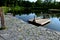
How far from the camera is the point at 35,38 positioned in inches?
411

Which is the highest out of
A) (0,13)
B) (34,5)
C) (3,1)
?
(0,13)

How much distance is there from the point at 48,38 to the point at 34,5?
82.4m

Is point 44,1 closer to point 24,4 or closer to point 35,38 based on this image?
point 24,4

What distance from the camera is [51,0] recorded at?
321 ft

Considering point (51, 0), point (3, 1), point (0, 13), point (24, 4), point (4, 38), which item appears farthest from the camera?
point (51, 0)

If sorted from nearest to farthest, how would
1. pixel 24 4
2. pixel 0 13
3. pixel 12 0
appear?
1. pixel 0 13
2. pixel 12 0
3. pixel 24 4

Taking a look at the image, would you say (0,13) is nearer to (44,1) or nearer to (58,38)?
(58,38)

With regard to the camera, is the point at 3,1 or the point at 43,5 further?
the point at 43,5

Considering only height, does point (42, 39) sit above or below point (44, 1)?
above

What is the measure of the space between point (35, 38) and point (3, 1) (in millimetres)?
49377

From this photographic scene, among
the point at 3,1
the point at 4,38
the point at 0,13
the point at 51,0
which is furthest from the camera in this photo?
the point at 51,0

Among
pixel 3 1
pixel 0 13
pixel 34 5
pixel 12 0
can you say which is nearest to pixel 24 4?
pixel 34 5

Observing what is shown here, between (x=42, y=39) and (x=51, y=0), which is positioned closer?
(x=42, y=39)

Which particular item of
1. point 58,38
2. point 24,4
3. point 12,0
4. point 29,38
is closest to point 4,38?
point 29,38
